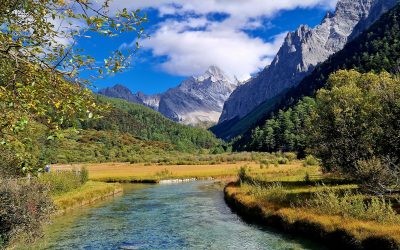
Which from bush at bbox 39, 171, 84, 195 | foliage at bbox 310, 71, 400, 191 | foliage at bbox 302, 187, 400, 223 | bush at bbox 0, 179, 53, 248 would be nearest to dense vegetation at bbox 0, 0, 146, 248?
bush at bbox 0, 179, 53, 248

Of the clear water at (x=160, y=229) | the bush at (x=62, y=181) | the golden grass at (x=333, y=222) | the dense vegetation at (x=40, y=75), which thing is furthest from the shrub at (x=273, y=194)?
the dense vegetation at (x=40, y=75)

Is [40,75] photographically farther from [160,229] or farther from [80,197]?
[80,197]

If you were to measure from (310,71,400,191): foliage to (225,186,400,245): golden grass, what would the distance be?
6.24 meters

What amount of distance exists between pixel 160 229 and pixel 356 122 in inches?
1080

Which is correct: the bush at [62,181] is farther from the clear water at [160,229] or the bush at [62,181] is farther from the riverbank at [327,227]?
the riverbank at [327,227]

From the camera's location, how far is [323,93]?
54750mm

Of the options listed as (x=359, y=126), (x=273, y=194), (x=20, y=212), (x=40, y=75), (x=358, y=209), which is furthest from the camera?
(x=359, y=126)

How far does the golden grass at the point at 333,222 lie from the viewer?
25391 millimetres

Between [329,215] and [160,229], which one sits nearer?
[329,215]

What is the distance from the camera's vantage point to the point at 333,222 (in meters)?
30.2

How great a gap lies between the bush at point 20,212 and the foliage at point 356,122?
26.2m

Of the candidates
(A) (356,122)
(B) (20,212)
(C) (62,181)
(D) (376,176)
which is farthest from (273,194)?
(C) (62,181)

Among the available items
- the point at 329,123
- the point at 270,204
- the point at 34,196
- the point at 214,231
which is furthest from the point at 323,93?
the point at 34,196

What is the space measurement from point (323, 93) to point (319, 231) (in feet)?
93.6
